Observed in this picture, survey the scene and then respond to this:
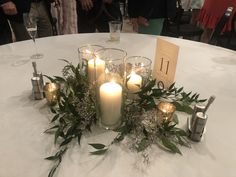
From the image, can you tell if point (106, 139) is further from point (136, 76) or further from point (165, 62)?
point (165, 62)

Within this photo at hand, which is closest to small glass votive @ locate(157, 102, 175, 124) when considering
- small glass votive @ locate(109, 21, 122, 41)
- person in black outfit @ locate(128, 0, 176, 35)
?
small glass votive @ locate(109, 21, 122, 41)

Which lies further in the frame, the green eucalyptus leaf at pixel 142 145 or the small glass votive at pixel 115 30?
the small glass votive at pixel 115 30

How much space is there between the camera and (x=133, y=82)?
0.73m

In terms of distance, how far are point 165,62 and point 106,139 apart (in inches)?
14.3

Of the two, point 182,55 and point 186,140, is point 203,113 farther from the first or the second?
point 182,55

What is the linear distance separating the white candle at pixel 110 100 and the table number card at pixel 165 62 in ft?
0.83

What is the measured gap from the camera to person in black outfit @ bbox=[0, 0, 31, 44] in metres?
1.71

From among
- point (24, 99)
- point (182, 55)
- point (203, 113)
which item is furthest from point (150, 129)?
point (182, 55)

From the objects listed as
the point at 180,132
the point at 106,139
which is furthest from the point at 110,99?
the point at 180,132

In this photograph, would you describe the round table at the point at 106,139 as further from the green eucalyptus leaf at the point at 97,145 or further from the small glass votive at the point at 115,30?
→ the small glass votive at the point at 115,30

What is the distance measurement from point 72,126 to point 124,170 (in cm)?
19

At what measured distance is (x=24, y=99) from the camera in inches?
31.8

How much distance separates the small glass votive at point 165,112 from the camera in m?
0.64

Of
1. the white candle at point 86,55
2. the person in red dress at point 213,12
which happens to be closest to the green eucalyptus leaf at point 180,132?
the white candle at point 86,55
